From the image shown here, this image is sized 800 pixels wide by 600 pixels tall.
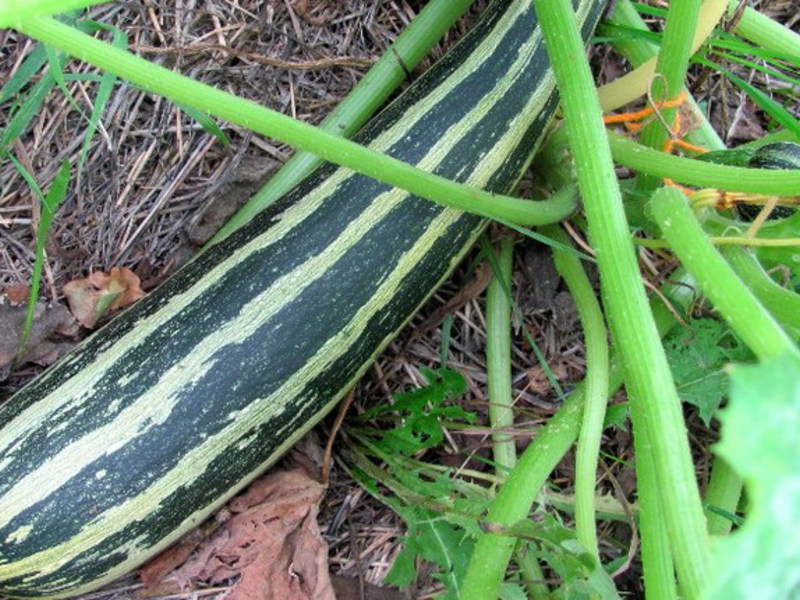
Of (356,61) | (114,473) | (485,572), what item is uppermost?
(356,61)

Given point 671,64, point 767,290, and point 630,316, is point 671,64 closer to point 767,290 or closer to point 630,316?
point 767,290

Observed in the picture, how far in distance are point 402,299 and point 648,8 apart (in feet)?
3.22

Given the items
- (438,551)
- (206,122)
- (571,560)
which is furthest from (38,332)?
(571,560)

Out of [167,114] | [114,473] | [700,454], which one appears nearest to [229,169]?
[167,114]

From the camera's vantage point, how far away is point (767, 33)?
7.01 feet

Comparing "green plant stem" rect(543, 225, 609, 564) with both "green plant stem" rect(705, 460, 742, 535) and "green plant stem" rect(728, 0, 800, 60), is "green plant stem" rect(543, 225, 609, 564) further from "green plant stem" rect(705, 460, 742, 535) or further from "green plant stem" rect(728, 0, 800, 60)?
"green plant stem" rect(728, 0, 800, 60)

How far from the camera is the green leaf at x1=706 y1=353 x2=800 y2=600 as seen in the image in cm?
75

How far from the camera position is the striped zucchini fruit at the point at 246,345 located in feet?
5.86

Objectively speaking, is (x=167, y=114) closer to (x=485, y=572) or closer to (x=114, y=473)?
(x=114, y=473)

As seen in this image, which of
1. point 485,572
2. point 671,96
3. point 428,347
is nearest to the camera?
point 485,572

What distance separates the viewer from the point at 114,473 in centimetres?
178

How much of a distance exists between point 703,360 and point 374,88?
1.01 meters

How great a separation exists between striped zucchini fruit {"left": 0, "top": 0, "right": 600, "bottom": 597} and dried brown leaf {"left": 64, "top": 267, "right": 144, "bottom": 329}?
19 centimetres

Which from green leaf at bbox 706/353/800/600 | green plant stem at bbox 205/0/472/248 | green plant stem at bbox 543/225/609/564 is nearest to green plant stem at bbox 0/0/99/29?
green leaf at bbox 706/353/800/600
